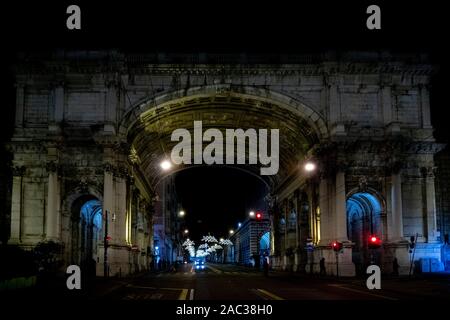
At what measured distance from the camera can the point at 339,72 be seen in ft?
158

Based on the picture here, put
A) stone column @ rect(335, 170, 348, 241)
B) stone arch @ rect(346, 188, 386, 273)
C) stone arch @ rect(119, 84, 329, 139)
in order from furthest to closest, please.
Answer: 1. stone arch @ rect(119, 84, 329, 139)
2. stone arch @ rect(346, 188, 386, 273)
3. stone column @ rect(335, 170, 348, 241)

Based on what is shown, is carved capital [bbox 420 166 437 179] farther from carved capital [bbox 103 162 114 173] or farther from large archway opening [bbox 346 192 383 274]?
carved capital [bbox 103 162 114 173]

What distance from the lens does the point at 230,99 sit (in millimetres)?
50344

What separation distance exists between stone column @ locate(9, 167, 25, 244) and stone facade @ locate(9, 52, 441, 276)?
74 millimetres

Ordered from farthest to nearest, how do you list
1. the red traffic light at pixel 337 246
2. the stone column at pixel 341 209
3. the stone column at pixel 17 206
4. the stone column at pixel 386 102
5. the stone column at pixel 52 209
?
the stone column at pixel 386 102
the stone column at pixel 341 209
the stone column at pixel 17 206
the stone column at pixel 52 209
the red traffic light at pixel 337 246

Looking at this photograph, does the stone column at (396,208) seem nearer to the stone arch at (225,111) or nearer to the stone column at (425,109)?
the stone column at (425,109)

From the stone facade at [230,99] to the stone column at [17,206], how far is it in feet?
0.24

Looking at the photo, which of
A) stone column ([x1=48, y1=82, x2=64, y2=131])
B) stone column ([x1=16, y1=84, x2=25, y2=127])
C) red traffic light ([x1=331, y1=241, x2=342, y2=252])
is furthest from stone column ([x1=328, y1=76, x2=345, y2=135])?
stone column ([x1=16, y1=84, x2=25, y2=127])

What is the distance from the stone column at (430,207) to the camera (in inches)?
1824

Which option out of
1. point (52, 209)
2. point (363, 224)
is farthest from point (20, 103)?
point (363, 224)

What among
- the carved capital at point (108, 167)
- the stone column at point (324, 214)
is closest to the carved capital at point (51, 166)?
the carved capital at point (108, 167)

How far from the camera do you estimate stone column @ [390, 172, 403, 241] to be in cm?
4597

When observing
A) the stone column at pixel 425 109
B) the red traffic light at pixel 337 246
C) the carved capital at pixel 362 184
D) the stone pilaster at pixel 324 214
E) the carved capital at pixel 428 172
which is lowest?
the red traffic light at pixel 337 246

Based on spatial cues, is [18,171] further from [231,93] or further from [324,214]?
[324,214]
